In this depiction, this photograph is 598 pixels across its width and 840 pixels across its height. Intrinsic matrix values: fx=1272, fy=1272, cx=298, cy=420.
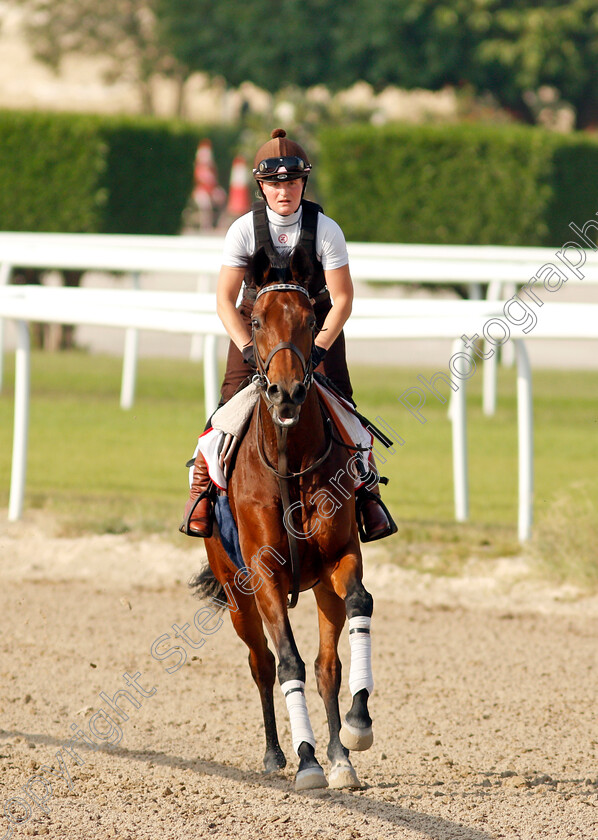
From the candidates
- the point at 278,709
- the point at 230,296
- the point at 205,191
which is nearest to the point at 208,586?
the point at 278,709

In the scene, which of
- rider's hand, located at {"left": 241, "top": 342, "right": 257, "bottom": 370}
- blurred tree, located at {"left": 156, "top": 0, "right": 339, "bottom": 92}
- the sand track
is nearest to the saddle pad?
rider's hand, located at {"left": 241, "top": 342, "right": 257, "bottom": 370}

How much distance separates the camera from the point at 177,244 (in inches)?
525

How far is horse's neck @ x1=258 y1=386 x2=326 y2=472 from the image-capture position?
171 inches

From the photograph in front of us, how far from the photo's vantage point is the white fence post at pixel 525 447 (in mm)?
7641

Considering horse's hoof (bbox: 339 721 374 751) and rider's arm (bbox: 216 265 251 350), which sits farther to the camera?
rider's arm (bbox: 216 265 251 350)

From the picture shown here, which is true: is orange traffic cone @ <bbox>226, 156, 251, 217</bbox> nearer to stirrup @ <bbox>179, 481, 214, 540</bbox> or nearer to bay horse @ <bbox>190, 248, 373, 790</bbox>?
stirrup @ <bbox>179, 481, 214, 540</bbox>

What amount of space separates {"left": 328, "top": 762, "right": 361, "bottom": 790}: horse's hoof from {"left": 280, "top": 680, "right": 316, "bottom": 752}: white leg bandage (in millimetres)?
208

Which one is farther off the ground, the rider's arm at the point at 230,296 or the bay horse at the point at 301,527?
the rider's arm at the point at 230,296

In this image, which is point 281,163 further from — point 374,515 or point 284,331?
point 374,515

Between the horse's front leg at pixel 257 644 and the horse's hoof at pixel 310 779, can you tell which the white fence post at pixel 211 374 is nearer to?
the horse's front leg at pixel 257 644

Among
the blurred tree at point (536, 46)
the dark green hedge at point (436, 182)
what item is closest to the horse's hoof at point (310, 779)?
the dark green hedge at point (436, 182)

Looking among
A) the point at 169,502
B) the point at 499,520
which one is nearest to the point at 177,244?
the point at 169,502

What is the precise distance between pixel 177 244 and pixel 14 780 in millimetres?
9320

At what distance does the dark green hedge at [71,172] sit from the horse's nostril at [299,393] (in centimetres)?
1397
